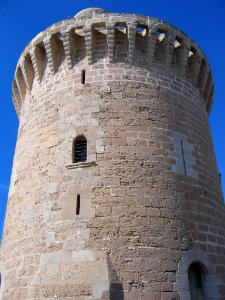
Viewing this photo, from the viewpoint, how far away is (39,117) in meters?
9.02

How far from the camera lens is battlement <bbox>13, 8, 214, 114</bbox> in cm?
900

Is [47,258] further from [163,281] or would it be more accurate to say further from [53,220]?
[163,281]

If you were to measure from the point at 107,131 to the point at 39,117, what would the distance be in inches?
85.5

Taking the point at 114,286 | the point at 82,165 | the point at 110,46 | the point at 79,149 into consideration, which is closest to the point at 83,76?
the point at 110,46

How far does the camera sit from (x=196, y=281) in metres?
7.09

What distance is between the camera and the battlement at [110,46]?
9000 millimetres

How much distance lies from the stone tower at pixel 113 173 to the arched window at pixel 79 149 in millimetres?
27

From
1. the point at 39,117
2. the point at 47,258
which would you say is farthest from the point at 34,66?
the point at 47,258

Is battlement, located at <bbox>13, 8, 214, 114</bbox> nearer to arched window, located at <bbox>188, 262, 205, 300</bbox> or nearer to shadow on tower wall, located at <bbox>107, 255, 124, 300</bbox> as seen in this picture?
arched window, located at <bbox>188, 262, 205, 300</bbox>

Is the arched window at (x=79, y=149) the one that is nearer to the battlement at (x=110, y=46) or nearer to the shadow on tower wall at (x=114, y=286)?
the battlement at (x=110, y=46)

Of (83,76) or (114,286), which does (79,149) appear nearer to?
(83,76)

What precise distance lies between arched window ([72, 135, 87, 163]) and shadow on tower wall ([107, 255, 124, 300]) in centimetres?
251

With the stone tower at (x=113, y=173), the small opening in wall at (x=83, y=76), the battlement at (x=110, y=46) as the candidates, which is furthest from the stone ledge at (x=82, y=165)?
the battlement at (x=110, y=46)

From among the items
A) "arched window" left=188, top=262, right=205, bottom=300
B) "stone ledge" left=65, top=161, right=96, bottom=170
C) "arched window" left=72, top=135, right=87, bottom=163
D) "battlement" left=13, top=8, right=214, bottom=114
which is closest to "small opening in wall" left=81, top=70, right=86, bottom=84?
"battlement" left=13, top=8, right=214, bottom=114
